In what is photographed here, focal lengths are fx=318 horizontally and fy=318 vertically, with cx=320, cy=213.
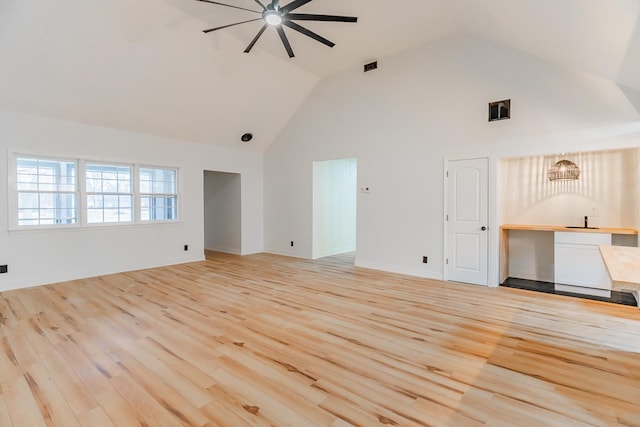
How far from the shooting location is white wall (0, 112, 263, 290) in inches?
182

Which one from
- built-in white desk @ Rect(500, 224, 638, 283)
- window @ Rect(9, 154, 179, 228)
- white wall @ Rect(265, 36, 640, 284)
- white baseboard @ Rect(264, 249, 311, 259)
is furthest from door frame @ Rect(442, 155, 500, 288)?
window @ Rect(9, 154, 179, 228)

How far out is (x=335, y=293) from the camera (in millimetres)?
4418

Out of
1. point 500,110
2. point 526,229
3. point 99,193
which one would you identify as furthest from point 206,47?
point 526,229

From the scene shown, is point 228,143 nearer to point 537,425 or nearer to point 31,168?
point 31,168

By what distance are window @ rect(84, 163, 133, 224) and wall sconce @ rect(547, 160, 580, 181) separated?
7087mm

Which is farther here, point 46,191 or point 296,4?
point 46,191

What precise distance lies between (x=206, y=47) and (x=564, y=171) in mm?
5636

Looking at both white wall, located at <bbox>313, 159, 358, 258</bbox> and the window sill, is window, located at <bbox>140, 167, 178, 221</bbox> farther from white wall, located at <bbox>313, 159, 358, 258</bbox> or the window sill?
white wall, located at <bbox>313, 159, 358, 258</bbox>

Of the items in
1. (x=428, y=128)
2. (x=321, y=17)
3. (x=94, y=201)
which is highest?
(x=321, y=17)

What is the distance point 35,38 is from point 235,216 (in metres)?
4.63

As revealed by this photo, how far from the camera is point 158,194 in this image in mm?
6270

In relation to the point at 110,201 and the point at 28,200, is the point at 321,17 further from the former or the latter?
the point at 28,200

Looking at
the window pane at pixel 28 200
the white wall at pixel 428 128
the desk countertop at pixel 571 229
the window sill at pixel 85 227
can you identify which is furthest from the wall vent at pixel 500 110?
the window pane at pixel 28 200

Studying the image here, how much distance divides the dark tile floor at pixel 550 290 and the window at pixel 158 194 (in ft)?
20.4
